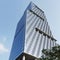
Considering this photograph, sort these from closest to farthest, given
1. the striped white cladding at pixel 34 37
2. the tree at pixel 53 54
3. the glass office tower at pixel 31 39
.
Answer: the tree at pixel 53 54 → the glass office tower at pixel 31 39 → the striped white cladding at pixel 34 37

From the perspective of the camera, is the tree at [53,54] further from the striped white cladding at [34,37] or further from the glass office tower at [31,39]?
the striped white cladding at [34,37]

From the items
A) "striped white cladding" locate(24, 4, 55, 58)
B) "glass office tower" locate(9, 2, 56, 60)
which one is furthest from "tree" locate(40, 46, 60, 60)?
"striped white cladding" locate(24, 4, 55, 58)

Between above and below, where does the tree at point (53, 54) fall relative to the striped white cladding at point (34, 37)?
above

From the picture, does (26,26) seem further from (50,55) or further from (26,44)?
(50,55)

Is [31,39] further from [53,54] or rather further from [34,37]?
[53,54]

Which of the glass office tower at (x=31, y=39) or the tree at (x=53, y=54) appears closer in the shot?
the tree at (x=53, y=54)

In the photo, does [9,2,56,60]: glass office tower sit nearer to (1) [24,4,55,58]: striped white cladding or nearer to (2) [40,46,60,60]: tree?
(1) [24,4,55,58]: striped white cladding

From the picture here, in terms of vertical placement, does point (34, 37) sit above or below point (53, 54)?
below

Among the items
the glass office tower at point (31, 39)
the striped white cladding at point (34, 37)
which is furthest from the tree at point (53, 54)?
the striped white cladding at point (34, 37)

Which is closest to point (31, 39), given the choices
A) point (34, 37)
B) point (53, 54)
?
point (34, 37)

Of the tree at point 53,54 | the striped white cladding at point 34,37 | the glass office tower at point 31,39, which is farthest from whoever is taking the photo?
the striped white cladding at point 34,37

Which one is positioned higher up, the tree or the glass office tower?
the tree

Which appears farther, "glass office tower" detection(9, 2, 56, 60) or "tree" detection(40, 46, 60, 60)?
"glass office tower" detection(9, 2, 56, 60)

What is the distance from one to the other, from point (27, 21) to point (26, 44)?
16932 mm
